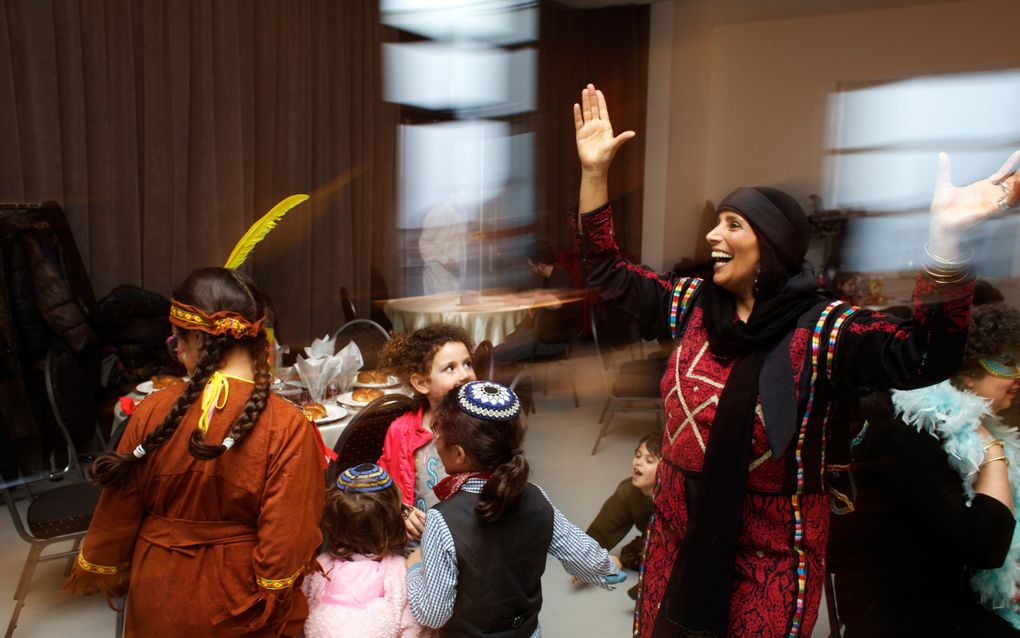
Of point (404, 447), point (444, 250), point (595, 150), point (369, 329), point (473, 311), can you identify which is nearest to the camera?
point (595, 150)

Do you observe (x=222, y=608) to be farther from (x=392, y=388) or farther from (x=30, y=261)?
(x=30, y=261)

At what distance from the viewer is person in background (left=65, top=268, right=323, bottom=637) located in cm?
106

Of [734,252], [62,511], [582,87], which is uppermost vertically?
[582,87]

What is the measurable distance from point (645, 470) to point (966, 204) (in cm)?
145

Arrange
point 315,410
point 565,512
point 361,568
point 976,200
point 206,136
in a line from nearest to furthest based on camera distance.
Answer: point 976,200
point 361,568
point 315,410
point 565,512
point 206,136

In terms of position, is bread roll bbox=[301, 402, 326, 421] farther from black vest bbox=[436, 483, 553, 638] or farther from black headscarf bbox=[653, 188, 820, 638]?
black headscarf bbox=[653, 188, 820, 638]

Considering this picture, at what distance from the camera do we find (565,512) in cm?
265

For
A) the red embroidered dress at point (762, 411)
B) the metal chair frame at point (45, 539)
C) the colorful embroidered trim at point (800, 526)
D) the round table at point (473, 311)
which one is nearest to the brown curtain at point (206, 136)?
the round table at point (473, 311)

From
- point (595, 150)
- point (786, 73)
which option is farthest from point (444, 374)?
point (786, 73)

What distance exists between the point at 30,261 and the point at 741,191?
272 centimetres

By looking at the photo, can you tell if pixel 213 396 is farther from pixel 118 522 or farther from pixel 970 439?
pixel 970 439

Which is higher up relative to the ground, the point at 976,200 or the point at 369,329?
the point at 976,200

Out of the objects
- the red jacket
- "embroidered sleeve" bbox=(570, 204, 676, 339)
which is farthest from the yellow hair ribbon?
"embroidered sleeve" bbox=(570, 204, 676, 339)

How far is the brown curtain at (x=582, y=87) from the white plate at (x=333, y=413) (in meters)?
1.31
